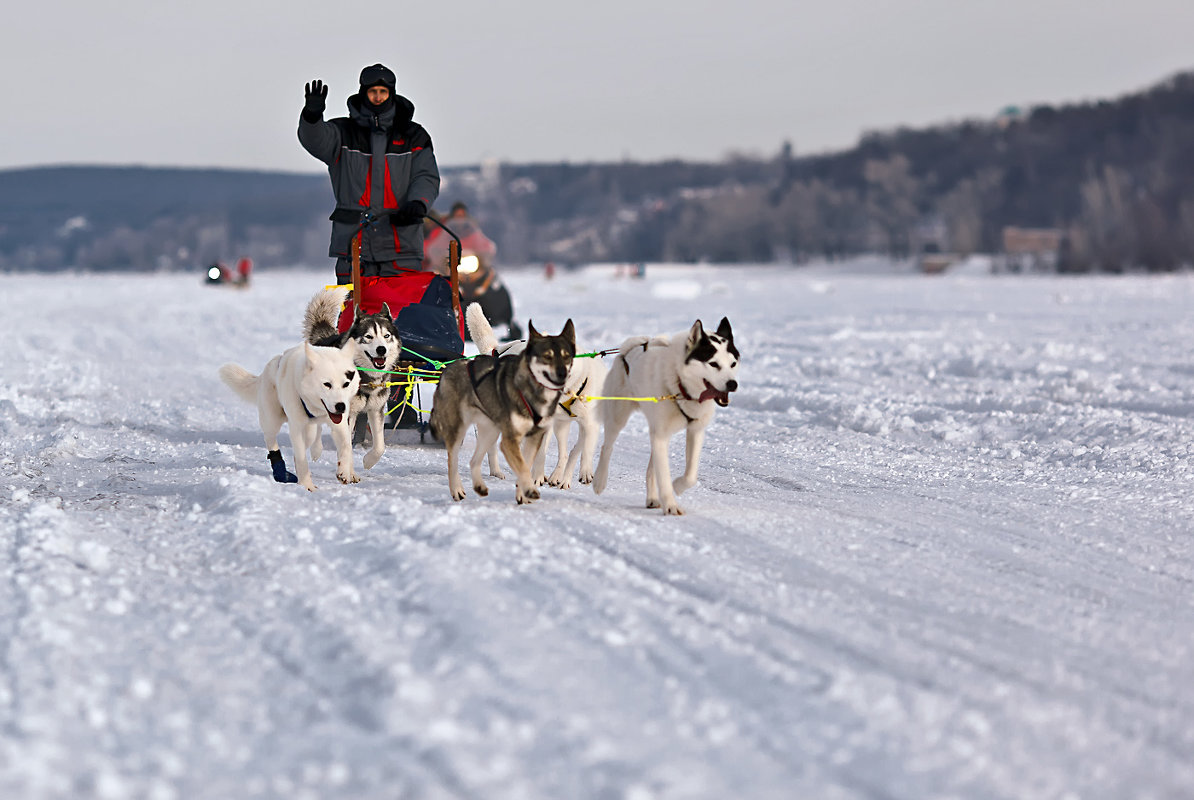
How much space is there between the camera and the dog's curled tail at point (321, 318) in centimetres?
588

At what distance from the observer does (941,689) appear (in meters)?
2.63

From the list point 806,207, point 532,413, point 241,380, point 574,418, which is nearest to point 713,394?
point 532,413

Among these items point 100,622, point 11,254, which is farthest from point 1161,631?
point 11,254

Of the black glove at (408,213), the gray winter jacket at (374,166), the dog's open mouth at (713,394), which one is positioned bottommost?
the dog's open mouth at (713,394)

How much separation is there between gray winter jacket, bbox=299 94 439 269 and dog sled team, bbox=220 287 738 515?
2.59 ft

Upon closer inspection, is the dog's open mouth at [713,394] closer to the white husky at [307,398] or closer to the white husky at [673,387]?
the white husky at [673,387]

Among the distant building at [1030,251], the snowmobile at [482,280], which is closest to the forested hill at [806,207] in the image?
the distant building at [1030,251]

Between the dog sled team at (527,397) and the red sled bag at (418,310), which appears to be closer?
the dog sled team at (527,397)

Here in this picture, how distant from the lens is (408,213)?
5.95 m

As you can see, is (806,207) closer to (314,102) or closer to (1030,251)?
(1030,251)

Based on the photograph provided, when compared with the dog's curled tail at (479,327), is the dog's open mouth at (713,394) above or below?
below

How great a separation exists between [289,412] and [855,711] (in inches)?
126

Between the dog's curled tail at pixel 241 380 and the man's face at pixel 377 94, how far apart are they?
1556mm

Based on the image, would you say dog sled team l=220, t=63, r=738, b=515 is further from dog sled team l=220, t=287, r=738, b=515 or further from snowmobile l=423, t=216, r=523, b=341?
snowmobile l=423, t=216, r=523, b=341
